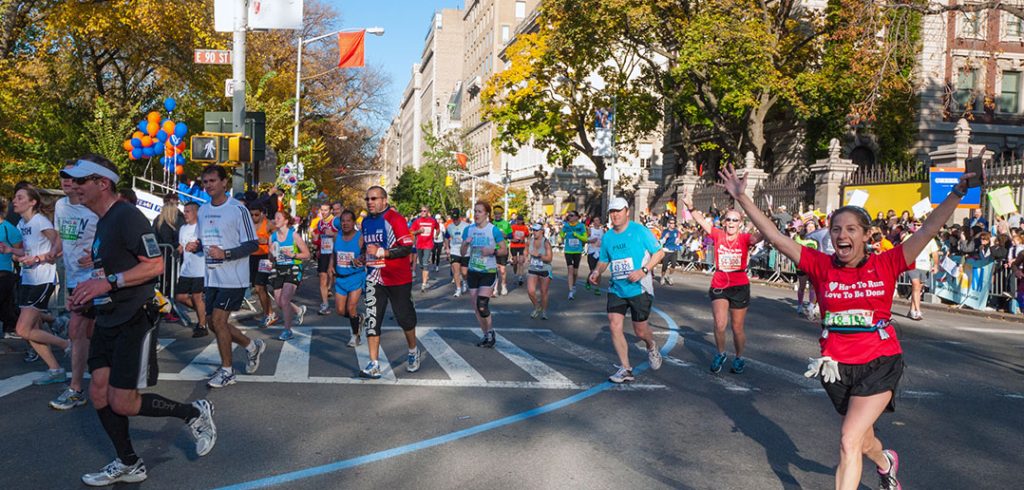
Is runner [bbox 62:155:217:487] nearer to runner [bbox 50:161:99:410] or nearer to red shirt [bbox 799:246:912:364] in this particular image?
runner [bbox 50:161:99:410]

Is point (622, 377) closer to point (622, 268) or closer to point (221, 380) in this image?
point (622, 268)

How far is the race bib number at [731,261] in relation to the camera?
9195 millimetres

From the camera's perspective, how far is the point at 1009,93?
3988 centimetres

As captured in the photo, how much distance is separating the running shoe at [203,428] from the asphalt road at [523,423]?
0.10 metres

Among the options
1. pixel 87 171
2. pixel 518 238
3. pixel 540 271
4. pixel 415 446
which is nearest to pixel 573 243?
pixel 518 238

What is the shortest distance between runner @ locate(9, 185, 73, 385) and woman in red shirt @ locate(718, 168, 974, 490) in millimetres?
6641

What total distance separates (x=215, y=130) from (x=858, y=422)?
12.7 metres

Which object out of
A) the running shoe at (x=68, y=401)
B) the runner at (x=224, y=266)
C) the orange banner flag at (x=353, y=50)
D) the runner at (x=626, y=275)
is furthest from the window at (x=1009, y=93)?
the running shoe at (x=68, y=401)

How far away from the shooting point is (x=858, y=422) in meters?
4.50

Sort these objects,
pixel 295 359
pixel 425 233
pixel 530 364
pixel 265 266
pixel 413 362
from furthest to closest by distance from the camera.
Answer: pixel 425 233, pixel 265 266, pixel 295 359, pixel 530 364, pixel 413 362

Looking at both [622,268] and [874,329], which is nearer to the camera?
[874,329]

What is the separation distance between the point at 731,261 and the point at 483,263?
3804mm

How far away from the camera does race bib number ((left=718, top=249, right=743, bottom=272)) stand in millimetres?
9195

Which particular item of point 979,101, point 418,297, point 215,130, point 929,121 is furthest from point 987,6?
point 979,101
